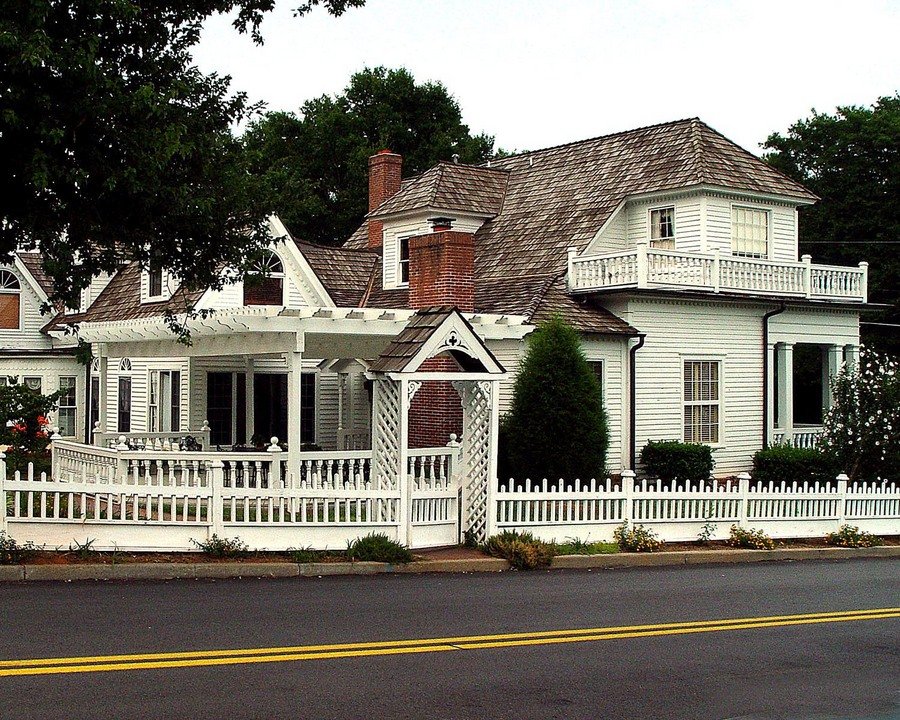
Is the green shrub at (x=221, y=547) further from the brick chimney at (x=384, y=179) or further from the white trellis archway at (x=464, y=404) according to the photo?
the brick chimney at (x=384, y=179)

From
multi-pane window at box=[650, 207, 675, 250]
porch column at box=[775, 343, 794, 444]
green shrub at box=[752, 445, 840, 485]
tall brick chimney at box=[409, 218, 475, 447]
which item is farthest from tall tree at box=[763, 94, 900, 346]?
tall brick chimney at box=[409, 218, 475, 447]

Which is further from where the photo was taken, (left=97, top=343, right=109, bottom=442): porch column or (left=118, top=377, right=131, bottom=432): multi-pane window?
(left=118, top=377, right=131, bottom=432): multi-pane window

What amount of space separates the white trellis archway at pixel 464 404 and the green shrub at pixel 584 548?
1182mm

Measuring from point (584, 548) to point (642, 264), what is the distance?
32.6 ft

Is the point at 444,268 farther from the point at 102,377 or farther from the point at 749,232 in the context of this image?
the point at 749,232

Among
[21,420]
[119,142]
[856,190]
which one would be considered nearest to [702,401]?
[21,420]

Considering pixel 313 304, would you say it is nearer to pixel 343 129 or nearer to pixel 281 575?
pixel 281 575

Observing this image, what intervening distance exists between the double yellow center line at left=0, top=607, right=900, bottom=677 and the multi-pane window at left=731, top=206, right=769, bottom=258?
17.6 m

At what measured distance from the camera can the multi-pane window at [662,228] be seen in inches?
1161

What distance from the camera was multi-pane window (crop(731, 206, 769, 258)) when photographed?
1168 inches

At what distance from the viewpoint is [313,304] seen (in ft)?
102

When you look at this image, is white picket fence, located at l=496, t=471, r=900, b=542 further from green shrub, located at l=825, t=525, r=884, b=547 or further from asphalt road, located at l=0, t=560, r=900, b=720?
asphalt road, located at l=0, t=560, r=900, b=720

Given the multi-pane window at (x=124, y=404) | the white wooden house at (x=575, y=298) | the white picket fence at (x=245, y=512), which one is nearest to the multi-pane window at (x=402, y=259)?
the white wooden house at (x=575, y=298)

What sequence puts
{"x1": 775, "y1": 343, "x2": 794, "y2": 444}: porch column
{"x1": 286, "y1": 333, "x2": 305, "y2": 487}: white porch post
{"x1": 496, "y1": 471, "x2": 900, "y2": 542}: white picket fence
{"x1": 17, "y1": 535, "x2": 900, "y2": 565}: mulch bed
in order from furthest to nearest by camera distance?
{"x1": 775, "y1": 343, "x2": 794, "y2": 444}: porch column < {"x1": 286, "y1": 333, "x2": 305, "y2": 487}: white porch post < {"x1": 496, "y1": 471, "x2": 900, "y2": 542}: white picket fence < {"x1": 17, "y1": 535, "x2": 900, "y2": 565}: mulch bed
